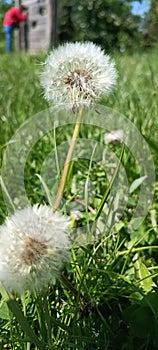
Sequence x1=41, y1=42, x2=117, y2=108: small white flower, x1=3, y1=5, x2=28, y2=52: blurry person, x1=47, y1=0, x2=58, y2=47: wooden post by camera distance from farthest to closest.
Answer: x1=3, y1=5, x2=28, y2=52: blurry person → x1=47, y1=0, x2=58, y2=47: wooden post → x1=41, y1=42, x2=117, y2=108: small white flower

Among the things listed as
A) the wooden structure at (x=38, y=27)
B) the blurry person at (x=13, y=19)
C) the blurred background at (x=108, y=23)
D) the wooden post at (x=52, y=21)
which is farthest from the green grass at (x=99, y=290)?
the blurred background at (x=108, y=23)

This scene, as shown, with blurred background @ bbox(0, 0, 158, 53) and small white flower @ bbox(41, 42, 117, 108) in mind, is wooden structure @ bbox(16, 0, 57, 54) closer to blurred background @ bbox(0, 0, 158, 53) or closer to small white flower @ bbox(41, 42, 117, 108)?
blurred background @ bbox(0, 0, 158, 53)

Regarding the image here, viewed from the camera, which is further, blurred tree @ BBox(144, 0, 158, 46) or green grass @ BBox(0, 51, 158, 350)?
blurred tree @ BBox(144, 0, 158, 46)

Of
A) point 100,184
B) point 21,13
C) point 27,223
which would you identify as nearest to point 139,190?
point 100,184

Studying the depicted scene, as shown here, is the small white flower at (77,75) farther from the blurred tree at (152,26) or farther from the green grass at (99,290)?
the blurred tree at (152,26)

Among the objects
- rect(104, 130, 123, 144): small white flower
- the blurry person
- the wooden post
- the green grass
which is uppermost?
the blurry person

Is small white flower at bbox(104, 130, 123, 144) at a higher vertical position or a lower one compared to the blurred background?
lower

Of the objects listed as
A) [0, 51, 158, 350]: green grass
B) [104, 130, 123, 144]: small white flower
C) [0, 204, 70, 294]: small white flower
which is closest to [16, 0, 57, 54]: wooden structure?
[104, 130, 123, 144]: small white flower
